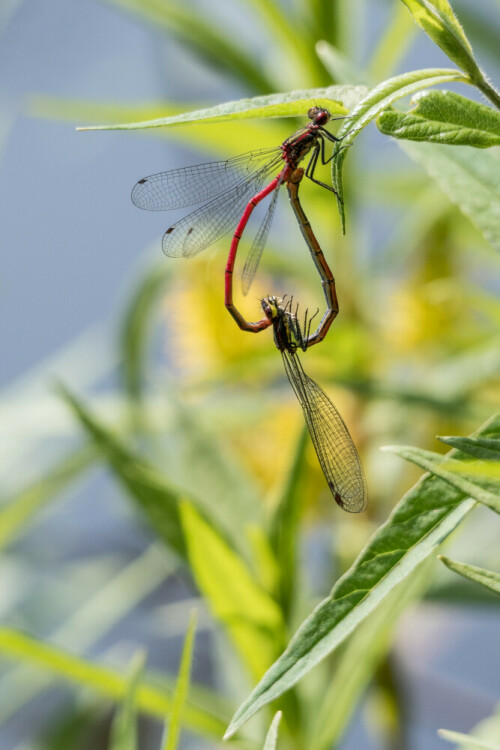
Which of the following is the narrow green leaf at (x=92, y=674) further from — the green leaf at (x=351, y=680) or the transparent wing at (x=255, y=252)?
the transparent wing at (x=255, y=252)

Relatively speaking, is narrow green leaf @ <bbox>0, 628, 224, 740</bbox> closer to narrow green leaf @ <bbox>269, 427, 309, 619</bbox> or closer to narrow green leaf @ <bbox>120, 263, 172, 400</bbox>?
narrow green leaf @ <bbox>269, 427, 309, 619</bbox>

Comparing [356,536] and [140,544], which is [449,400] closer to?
[356,536]

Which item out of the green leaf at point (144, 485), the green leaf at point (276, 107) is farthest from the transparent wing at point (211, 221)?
the green leaf at point (276, 107)

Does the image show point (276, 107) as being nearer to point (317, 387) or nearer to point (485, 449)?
point (485, 449)

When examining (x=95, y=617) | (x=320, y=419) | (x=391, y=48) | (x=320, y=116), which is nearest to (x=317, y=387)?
(x=320, y=419)

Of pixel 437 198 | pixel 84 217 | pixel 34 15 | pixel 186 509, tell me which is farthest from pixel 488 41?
pixel 84 217

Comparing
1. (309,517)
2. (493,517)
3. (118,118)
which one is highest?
(118,118)

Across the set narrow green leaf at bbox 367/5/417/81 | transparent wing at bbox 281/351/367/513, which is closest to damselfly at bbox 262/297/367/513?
transparent wing at bbox 281/351/367/513
